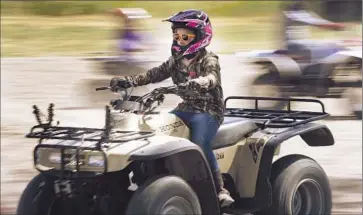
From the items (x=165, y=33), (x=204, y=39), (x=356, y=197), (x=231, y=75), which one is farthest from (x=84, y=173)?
(x=165, y=33)

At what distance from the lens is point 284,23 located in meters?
14.3

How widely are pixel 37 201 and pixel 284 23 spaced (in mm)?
8525

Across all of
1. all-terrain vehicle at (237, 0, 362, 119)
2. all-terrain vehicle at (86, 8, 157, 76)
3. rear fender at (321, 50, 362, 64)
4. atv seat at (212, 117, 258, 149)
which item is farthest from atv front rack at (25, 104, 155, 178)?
all-terrain vehicle at (86, 8, 157, 76)

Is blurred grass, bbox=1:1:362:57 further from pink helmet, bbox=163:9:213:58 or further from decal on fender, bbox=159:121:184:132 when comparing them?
decal on fender, bbox=159:121:184:132

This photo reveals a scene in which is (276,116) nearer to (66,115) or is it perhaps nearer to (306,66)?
(66,115)

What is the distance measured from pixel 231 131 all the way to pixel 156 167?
2.77 feet

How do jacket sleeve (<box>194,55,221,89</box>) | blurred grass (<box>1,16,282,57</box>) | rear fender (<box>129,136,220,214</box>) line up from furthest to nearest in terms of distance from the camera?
blurred grass (<box>1,16,282,57</box>), jacket sleeve (<box>194,55,221,89</box>), rear fender (<box>129,136,220,214</box>)

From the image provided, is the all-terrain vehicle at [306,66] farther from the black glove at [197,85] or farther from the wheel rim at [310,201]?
the black glove at [197,85]

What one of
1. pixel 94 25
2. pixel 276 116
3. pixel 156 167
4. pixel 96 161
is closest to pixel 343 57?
pixel 276 116

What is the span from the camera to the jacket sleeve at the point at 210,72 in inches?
259

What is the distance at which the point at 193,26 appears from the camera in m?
6.73

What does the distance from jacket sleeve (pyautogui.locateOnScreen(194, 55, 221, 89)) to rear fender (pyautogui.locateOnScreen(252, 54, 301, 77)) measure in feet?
22.6

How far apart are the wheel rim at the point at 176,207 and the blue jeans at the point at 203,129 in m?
0.54

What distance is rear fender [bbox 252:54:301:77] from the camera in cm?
1362
